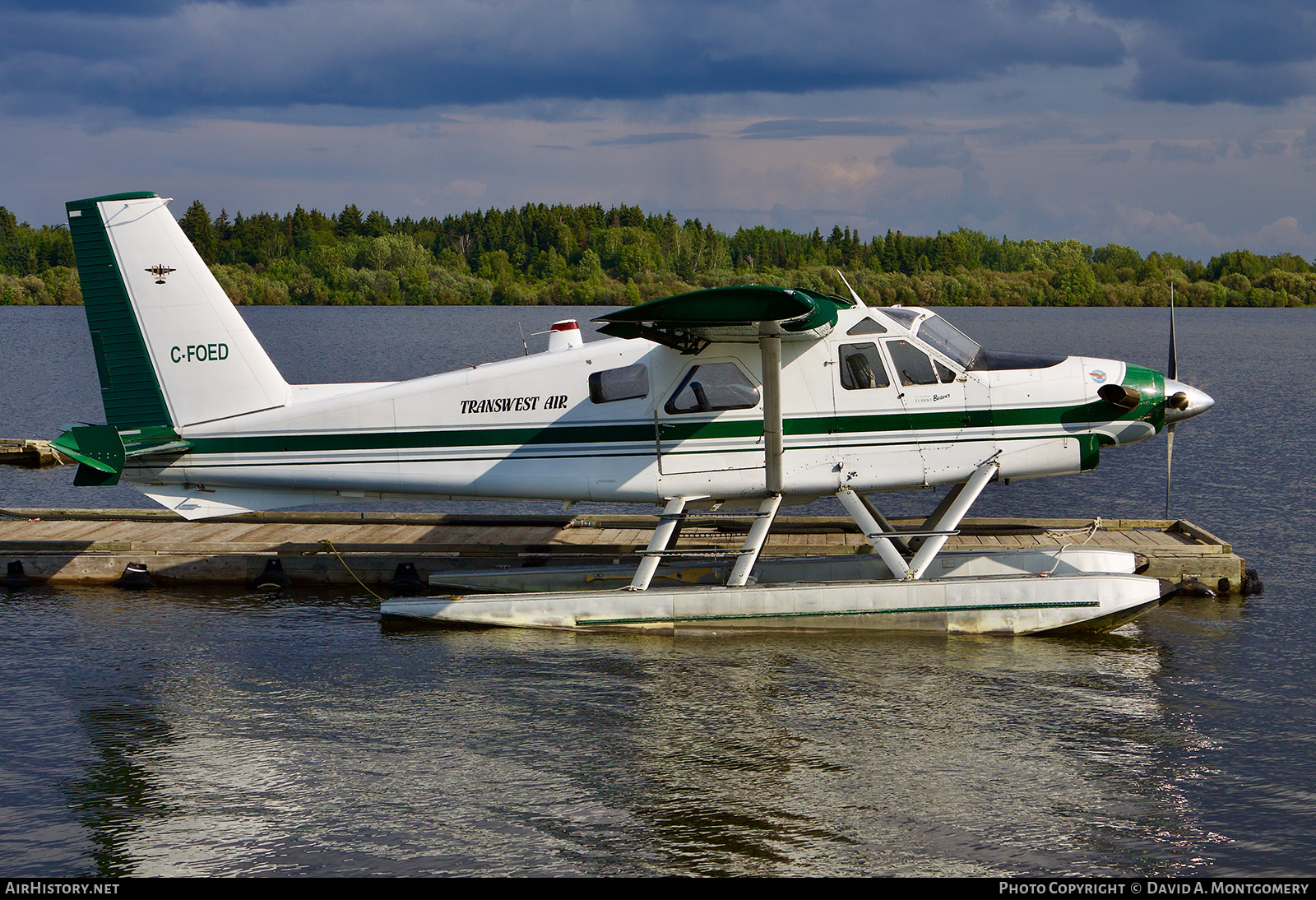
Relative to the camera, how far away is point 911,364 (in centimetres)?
1230

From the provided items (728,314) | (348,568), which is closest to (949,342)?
(728,314)

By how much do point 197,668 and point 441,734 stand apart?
10.7 feet

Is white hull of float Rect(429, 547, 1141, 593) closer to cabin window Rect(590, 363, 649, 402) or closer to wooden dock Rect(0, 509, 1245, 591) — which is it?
wooden dock Rect(0, 509, 1245, 591)

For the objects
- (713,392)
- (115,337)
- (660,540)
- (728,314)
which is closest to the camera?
(728,314)

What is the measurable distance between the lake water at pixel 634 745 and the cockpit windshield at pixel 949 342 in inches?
119

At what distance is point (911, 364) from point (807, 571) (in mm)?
2741

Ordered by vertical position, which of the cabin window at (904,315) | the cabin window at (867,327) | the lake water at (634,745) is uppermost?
the cabin window at (904,315)

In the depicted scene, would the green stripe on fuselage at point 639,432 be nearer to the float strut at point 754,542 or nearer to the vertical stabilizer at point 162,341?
the vertical stabilizer at point 162,341

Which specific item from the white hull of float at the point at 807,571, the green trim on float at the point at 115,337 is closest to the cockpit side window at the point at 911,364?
the white hull of float at the point at 807,571

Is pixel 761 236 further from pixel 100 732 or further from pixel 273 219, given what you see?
pixel 100 732

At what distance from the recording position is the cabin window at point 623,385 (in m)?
12.5

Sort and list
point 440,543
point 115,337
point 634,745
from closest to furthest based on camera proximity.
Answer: point 634,745
point 115,337
point 440,543

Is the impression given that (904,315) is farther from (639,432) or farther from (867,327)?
(639,432)

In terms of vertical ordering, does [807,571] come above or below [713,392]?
below
